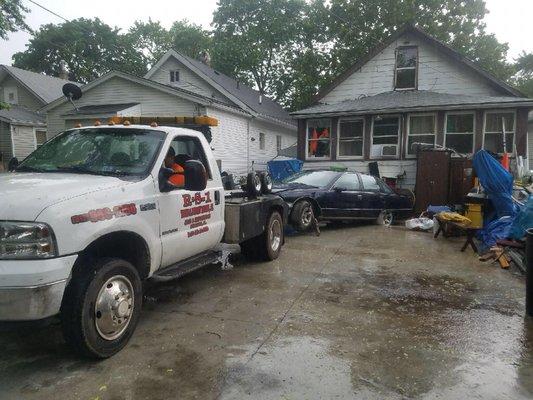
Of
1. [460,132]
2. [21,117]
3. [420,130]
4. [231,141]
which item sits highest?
[21,117]

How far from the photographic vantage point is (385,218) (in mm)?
11352

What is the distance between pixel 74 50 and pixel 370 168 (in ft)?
142

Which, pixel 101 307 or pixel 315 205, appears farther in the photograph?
pixel 315 205

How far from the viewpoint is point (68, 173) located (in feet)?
12.5

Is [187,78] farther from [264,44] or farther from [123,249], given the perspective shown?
[123,249]

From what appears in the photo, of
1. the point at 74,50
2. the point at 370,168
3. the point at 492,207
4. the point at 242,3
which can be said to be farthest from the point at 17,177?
the point at 74,50

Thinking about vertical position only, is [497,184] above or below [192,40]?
below

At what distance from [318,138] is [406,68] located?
4864 millimetres

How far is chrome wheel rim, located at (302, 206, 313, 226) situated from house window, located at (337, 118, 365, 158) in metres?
8.65

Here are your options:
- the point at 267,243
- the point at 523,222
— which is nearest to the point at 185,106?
the point at 267,243

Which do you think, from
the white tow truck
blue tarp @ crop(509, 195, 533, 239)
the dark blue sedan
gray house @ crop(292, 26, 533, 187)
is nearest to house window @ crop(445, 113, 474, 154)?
gray house @ crop(292, 26, 533, 187)

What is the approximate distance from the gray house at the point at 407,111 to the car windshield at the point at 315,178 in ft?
21.6

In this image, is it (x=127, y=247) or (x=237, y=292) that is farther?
(x=237, y=292)

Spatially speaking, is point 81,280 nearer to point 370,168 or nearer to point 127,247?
point 127,247
